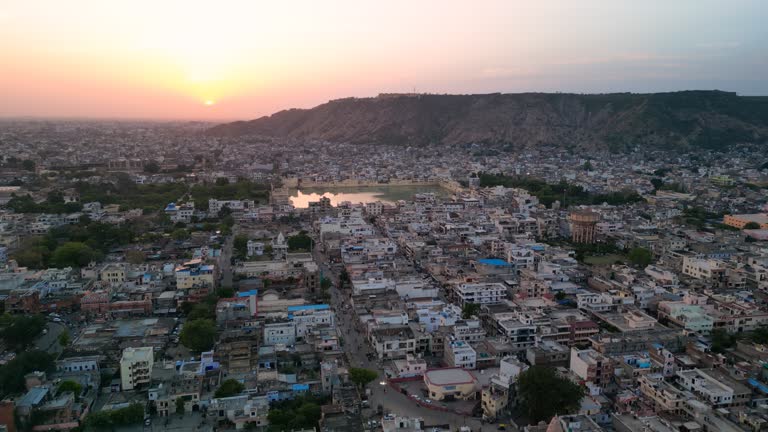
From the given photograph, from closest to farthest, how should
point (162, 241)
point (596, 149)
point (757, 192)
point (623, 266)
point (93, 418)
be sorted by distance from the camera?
point (93, 418), point (623, 266), point (162, 241), point (757, 192), point (596, 149)

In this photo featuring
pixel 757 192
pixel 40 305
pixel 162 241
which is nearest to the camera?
pixel 40 305

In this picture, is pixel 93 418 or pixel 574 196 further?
pixel 574 196

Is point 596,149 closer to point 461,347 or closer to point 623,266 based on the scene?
point 623,266

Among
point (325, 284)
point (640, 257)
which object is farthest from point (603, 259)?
point (325, 284)

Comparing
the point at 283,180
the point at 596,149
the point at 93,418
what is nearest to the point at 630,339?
the point at 93,418

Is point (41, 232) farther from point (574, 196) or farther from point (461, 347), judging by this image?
point (574, 196)

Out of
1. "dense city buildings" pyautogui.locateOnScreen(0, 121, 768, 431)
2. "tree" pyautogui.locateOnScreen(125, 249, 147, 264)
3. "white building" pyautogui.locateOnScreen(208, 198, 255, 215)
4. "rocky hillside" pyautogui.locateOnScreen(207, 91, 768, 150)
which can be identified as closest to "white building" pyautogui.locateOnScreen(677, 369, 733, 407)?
"dense city buildings" pyautogui.locateOnScreen(0, 121, 768, 431)
